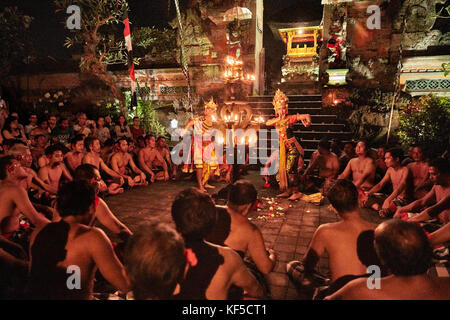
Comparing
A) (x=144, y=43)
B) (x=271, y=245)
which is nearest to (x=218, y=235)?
(x=271, y=245)

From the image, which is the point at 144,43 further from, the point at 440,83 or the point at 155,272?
the point at 155,272

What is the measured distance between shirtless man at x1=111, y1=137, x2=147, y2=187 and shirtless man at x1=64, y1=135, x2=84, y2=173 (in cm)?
104

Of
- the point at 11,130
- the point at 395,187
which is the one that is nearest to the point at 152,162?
the point at 11,130

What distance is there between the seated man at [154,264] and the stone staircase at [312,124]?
881 cm

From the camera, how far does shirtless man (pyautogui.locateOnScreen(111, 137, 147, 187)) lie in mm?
7480

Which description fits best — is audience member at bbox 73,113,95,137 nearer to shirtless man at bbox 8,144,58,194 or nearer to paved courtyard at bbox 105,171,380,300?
paved courtyard at bbox 105,171,380,300

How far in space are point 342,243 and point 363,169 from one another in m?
4.44

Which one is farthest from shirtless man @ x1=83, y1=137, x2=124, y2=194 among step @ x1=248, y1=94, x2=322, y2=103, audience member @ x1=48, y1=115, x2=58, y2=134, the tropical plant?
the tropical plant

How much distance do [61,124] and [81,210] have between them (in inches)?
308

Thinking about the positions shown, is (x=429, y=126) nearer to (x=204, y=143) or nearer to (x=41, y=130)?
(x=204, y=143)

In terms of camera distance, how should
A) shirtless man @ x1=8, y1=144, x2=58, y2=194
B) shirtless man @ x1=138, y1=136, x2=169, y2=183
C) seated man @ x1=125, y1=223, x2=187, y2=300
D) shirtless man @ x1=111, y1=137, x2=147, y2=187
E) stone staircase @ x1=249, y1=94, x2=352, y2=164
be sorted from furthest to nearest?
stone staircase @ x1=249, y1=94, x2=352, y2=164
shirtless man @ x1=138, y1=136, x2=169, y2=183
shirtless man @ x1=111, y1=137, x2=147, y2=187
shirtless man @ x1=8, y1=144, x2=58, y2=194
seated man @ x1=125, y1=223, x2=187, y2=300

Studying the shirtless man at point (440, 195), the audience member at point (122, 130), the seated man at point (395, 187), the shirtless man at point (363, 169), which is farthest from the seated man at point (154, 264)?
the audience member at point (122, 130)

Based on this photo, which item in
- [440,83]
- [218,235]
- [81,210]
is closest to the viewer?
[81,210]
